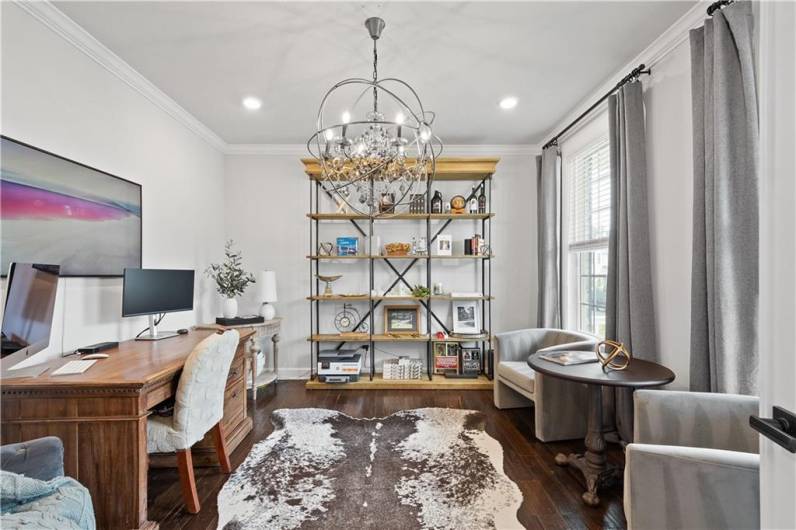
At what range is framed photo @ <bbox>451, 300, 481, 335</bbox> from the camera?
14.0ft

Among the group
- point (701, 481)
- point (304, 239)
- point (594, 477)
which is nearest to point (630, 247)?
point (594, 477)

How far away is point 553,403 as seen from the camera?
8.96 feet

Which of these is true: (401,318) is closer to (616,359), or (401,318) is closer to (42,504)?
(616,359)

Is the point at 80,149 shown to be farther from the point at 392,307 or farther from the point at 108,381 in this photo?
the point at 392,307

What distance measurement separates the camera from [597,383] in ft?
6.23

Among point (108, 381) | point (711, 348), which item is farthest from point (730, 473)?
point (108, 381)

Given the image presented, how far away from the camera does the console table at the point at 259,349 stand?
140 inches

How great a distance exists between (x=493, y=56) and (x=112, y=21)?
7.93 feet

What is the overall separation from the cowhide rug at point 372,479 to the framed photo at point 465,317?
1.33 meters

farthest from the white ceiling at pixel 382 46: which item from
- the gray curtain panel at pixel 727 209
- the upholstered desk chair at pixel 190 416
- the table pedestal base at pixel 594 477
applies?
the table pedestal base at pixel 594 477

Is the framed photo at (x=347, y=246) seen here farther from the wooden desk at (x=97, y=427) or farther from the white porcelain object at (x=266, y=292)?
the wooden desk at (x=97, y=427)

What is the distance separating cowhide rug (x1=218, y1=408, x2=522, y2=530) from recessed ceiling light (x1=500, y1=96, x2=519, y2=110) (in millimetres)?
2830

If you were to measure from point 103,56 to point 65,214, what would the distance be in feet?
3.70

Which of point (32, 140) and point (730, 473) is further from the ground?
point (32, 140)
